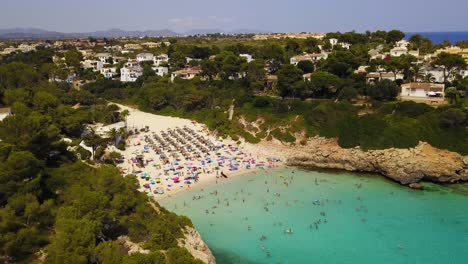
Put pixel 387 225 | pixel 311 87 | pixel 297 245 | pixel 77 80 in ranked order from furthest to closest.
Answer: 1. pixel 77 80
2. pixel 311 87
3. pixel 387 225
4. pixel 297 245

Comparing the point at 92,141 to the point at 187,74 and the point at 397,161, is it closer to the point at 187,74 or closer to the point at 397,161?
the point at 397,161

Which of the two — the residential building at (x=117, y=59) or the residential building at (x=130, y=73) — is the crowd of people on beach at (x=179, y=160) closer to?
the residential building at (x=130, y=73)

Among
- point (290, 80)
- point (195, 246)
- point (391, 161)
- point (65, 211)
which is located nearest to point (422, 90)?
point (391, 161)

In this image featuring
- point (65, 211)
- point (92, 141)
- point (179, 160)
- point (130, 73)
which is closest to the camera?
point (65, 211)

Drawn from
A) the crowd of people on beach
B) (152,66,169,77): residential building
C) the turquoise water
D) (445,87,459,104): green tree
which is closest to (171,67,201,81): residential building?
Answer: (152,66,169,77): residential building

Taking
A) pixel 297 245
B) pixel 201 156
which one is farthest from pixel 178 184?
pixel 297 245

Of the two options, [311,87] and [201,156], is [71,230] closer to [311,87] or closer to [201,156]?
[201,156]

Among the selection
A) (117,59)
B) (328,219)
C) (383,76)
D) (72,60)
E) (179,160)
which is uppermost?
(117,59)

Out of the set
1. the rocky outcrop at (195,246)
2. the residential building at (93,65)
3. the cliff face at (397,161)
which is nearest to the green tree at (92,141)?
the rocky outcrop at (195,246)
